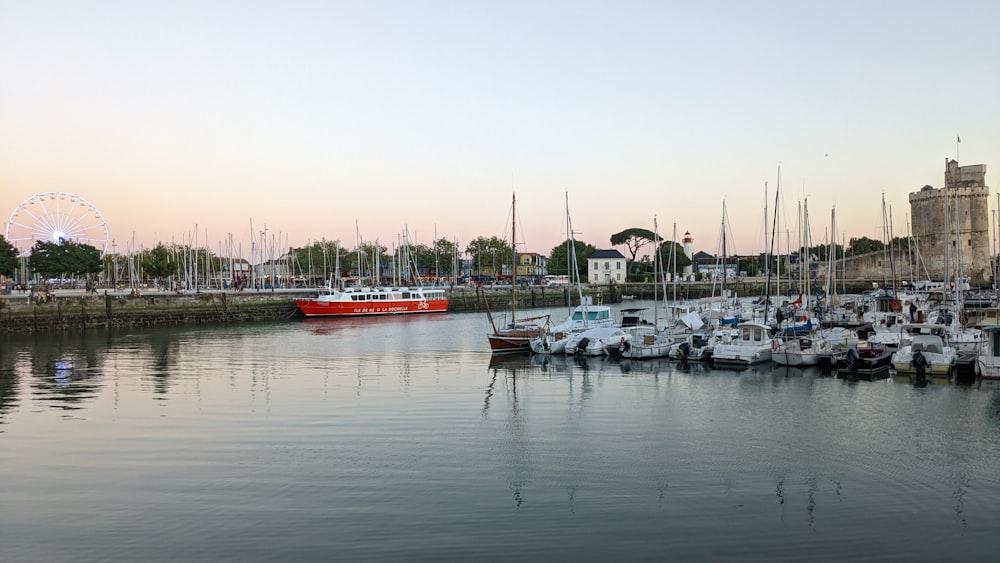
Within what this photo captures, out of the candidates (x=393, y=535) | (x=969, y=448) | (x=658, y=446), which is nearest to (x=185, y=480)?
(x=393, y=535)

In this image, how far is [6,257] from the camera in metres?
71.4

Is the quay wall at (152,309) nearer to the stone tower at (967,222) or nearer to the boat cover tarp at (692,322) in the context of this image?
the boat cover tarp at (692,322)

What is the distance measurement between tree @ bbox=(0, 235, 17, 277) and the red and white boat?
28.8 metres

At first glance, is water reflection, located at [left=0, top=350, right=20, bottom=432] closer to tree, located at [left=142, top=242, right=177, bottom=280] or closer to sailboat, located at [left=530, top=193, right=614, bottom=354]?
sailboat, located at [left=530, top=193, right=614, bottom=354]

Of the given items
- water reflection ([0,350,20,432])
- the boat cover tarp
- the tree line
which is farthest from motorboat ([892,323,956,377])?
the tree line

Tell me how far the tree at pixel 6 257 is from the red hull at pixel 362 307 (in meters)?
28.8

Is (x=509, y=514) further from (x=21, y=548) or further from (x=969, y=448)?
(x=969, y=448)

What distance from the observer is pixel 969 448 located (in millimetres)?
16344

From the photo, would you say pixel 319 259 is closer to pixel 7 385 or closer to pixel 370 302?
pixel 370 302

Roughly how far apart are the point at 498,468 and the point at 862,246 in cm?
14801

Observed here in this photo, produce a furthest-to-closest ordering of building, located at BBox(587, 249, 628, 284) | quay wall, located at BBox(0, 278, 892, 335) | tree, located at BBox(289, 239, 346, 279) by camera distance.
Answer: tree, located at BBox(289, 239, 346, 279) → building, located at BBox(587, 249, 628, 284) → quay wall, located at BBox(0, 278, 892, 335)

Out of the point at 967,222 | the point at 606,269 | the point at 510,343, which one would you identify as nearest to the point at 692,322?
the point at 510,343

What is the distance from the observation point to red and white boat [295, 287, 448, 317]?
71.3m

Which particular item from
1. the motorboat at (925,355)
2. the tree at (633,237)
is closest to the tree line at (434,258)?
the tree at (633,237)
